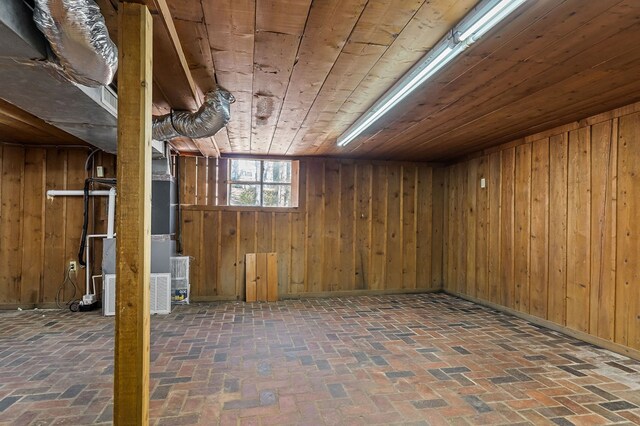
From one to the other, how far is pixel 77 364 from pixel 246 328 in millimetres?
1560

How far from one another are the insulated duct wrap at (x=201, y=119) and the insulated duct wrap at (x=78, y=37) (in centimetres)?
94

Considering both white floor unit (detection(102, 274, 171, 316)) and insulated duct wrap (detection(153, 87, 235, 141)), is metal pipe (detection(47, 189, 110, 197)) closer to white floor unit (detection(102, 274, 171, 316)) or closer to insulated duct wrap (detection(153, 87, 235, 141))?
white floor unit (detection(102, 274, 171, 316))

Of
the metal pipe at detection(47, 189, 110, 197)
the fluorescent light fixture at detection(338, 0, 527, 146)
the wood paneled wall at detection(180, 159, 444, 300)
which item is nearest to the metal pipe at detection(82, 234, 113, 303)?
the metal pipe at detection(47, 189, 110, 197)

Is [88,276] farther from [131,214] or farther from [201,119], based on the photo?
[131,214]

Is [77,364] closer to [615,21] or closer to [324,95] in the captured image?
[324,95]

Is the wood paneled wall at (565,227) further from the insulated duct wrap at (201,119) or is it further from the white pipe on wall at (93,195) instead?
the white pipe on wall at (93,195)

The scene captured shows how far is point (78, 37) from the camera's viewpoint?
1.46 m

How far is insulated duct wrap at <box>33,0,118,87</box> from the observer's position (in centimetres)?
135

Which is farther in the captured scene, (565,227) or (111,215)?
(111,215)

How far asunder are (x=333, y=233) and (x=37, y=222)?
13.8ft

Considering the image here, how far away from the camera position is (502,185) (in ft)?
15.2

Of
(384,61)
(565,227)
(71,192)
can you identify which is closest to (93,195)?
(71,192)

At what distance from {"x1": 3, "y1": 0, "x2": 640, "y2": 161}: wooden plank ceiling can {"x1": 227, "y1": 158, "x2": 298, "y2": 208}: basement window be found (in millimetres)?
1815

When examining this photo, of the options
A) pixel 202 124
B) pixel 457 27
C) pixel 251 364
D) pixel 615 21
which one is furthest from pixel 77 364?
pixel 615 21
